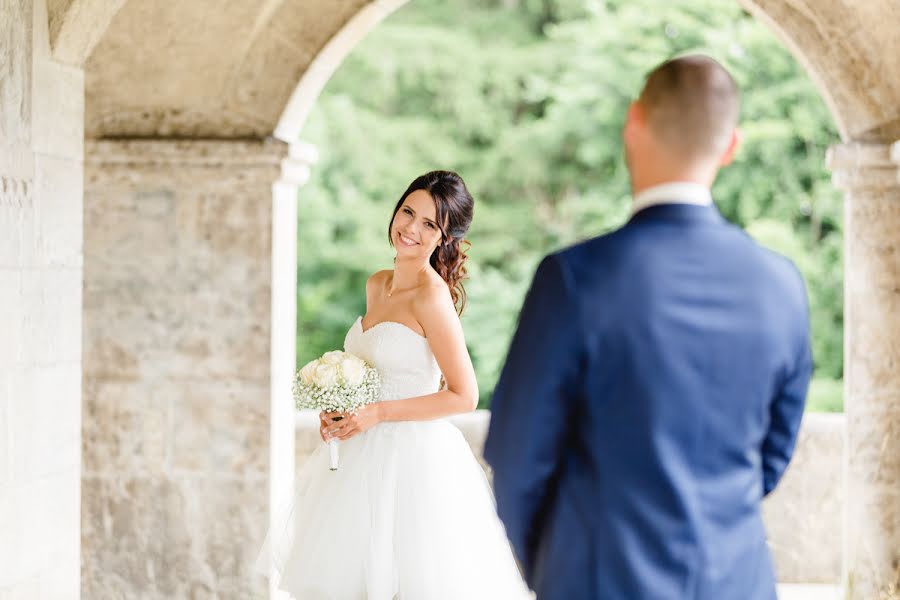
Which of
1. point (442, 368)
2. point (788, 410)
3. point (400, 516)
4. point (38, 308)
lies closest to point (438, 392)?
point (442, 368)

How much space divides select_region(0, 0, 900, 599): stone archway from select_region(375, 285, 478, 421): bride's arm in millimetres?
1635

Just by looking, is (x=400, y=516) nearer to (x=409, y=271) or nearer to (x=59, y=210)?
(x=409, y=271)

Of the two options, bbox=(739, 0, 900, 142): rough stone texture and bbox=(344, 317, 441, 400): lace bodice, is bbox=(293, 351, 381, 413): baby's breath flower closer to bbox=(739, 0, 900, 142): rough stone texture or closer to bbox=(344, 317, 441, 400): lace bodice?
bbox=(344, 317, 441, 400): lace bodice

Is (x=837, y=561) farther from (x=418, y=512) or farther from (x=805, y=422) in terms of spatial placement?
(x=418, y=512)

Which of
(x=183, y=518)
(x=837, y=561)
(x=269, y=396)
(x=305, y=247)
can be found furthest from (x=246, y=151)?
(x=305, y=247)

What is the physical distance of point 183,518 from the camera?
487 cm

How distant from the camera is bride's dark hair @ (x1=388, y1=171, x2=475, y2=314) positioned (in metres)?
3.32

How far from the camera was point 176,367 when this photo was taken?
4867 mm

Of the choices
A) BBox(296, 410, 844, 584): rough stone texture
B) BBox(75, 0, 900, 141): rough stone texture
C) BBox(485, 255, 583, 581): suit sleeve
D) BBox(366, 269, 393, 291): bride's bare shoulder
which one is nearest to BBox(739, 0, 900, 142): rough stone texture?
BBox(75, 0, 900, 141): rough stone texture

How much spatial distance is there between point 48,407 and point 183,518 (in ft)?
5.71

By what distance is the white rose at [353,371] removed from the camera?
317 centimetres

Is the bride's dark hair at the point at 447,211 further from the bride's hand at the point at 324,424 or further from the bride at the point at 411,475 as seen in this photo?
the bride's hand at the point at 324,424

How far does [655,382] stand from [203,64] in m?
3.41

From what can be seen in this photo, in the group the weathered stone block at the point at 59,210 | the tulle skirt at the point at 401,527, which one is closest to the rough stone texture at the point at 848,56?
the tulle skirt at the point at 401,527
